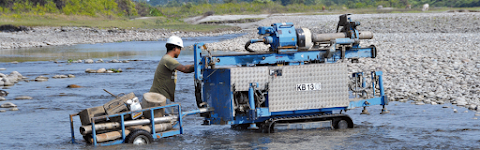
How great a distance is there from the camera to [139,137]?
26.0 feet

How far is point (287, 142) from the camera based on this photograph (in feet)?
27.3

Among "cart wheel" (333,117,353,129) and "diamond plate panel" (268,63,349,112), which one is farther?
"cart wheel" (333,117,353,129)

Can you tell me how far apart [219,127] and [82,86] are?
823 centimetres

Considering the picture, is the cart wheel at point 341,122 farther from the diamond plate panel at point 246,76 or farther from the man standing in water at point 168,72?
the man standing in water at point 168,72

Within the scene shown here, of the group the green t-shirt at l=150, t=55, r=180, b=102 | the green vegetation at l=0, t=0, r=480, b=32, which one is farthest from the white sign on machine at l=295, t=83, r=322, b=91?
the green vegetation at l=0, t=0, r=480, b=32

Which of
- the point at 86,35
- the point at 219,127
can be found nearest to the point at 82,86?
the point at 219,127

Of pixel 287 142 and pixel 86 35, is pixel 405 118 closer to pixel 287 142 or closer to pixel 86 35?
pixel 287 142

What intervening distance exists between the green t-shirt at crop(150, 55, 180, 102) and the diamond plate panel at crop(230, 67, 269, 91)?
937 millimetres

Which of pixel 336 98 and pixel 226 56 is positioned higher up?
pixel 226 56

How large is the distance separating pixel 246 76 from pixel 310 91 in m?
1.08

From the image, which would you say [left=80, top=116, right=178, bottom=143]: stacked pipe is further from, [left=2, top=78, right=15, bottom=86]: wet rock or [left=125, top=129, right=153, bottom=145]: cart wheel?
[left=2, top=78, right=15, bottom=86]: wet rock

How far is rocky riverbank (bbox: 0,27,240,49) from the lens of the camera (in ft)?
150

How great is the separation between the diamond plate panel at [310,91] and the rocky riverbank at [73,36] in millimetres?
37894

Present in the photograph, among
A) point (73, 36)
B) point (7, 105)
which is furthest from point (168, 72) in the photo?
point (73, 36)
